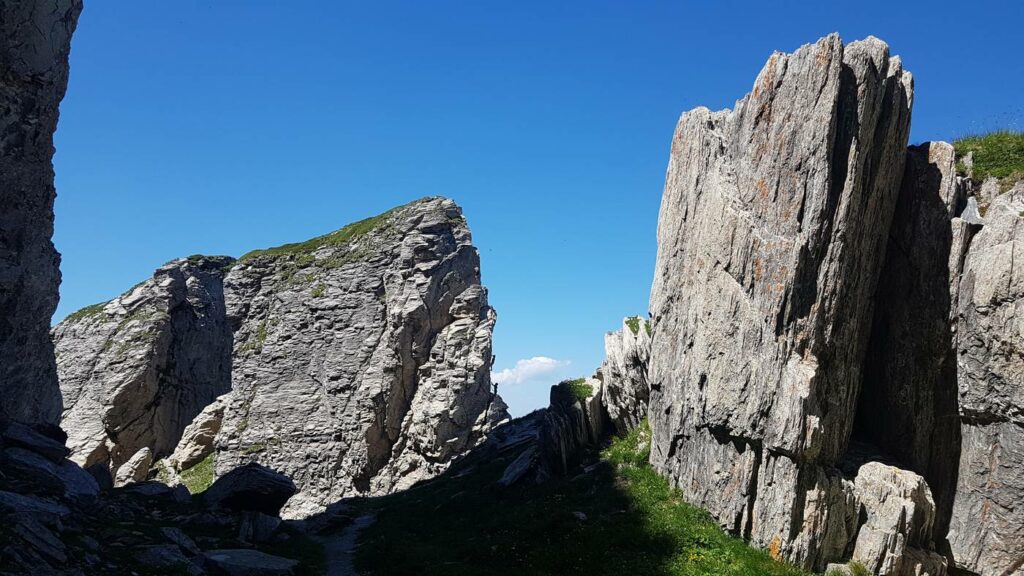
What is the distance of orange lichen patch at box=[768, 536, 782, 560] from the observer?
19.5 m

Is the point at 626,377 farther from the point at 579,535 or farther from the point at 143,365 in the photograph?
the point at 143,365

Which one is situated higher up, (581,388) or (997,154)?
(997,154)

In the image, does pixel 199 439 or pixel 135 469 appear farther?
pixel 199 439

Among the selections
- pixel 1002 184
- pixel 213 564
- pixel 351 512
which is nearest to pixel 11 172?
pixel 213 564

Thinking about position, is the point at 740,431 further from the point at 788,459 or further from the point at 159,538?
the point at 159,538

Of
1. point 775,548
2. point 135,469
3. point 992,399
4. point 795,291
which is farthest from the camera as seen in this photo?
point 135,469

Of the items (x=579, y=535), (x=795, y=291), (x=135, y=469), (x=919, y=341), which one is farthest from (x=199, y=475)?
(x=919, y=341)

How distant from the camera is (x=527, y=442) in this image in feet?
140

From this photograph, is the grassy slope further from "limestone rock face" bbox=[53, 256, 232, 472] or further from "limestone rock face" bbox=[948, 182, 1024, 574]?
"limestone rock face" bbox=[53, 256, 232, 472]

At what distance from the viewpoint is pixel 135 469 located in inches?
2547

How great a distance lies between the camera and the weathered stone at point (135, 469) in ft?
210

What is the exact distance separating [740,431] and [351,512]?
93.6ft

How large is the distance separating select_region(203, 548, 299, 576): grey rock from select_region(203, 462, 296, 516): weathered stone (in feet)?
31.8

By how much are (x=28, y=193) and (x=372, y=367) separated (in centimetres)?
3154
